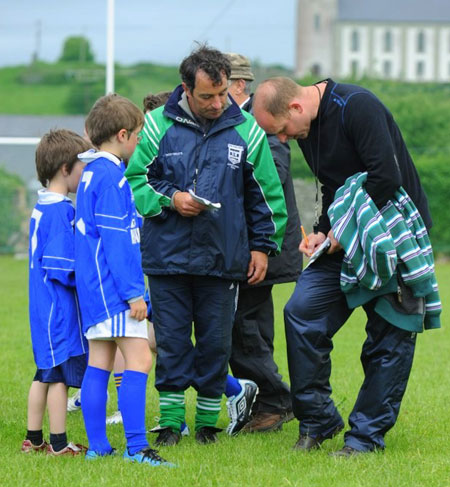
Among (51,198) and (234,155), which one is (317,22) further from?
(51,198)

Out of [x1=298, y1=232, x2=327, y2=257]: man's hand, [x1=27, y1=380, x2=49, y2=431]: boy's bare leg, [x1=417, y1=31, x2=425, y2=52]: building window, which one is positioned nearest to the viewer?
[x1=27, y1=380, x2=49, y2=431]: boy's bare leg

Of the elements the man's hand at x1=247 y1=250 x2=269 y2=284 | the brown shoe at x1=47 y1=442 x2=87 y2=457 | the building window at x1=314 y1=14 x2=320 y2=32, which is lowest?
the brown shoe at x1=47 y1=442 x2=87 y2=457

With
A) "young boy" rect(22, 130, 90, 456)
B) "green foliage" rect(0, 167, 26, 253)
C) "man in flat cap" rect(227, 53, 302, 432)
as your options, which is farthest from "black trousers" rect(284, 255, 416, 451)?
"green foliage" rect(0, 167, 26, 253)

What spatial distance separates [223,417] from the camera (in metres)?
6.82

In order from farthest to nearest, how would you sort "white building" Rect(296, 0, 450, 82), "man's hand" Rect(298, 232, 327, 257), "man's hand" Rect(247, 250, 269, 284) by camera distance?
"white building" Rect(296, 0, 450, 82), "man's hand" Rect(247, 250, 269, 284), "man's hand" Rect(298, 232, 327, 257)

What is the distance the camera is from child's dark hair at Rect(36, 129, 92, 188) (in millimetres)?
5527

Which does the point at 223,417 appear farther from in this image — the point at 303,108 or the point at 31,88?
the point at 31,88

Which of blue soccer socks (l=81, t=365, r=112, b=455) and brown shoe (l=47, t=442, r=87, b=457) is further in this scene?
brown shoe (l=47, t=442, r=87, b=457)

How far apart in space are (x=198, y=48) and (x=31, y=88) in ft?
206

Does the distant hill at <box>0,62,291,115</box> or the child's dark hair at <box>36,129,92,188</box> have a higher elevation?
the child's dark hair at <box>36,129,92,188</box>

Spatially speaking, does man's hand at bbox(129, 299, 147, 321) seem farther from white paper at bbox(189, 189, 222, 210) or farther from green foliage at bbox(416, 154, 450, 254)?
green foliage at bbox(416, 154, 450, 254)

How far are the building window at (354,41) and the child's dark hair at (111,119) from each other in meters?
126

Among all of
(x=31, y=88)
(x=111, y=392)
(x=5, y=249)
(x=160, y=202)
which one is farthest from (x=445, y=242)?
(x=31, y=88)

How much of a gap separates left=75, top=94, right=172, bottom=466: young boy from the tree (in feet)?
246
